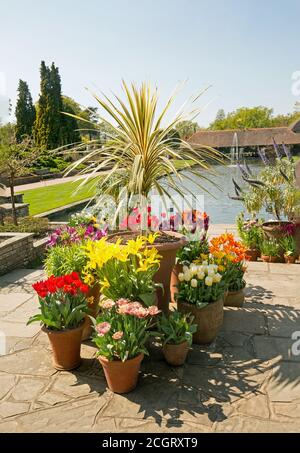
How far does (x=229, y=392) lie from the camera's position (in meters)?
2.70

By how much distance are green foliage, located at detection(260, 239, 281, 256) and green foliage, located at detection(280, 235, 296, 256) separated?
0.11 meters

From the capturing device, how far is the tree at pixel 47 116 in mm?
33562

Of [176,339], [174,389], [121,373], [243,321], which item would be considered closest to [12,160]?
[243,321]

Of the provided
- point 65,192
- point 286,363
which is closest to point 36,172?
point 65,192

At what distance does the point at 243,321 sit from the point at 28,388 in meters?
2.17

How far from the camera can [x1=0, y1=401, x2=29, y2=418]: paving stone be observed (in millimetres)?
2518

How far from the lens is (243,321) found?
3.84 m

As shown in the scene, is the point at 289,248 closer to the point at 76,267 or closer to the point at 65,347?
the point at 76,267

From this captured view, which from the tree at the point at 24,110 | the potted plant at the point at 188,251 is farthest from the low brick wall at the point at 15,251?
the tree at the point at 24,110

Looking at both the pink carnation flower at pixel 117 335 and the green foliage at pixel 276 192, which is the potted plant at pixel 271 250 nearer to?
the green foliage at pixel 276 192
